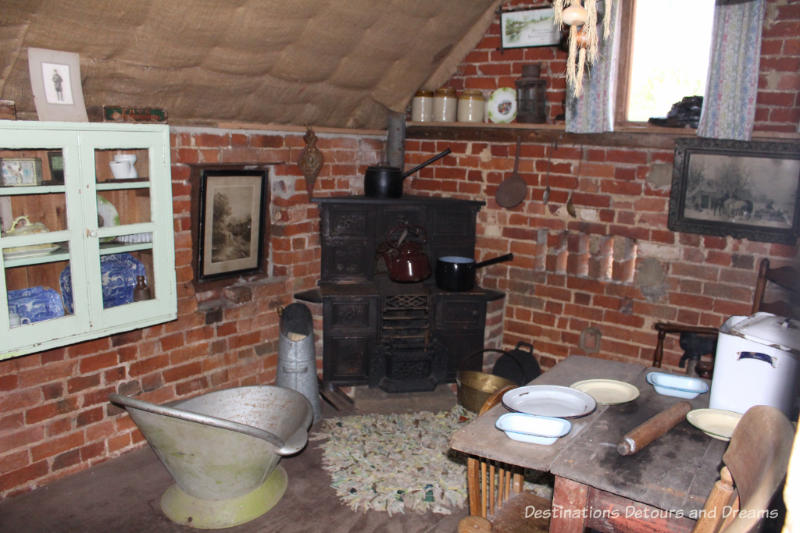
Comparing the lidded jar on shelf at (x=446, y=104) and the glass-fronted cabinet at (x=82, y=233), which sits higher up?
the lidded jar on shelf at (x=446, y=104)

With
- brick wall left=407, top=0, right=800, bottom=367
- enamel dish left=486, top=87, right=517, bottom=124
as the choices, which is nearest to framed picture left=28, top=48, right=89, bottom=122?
brick wall left=407, top=0, right=800, bottom=367

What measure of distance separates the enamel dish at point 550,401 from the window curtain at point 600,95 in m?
2.09

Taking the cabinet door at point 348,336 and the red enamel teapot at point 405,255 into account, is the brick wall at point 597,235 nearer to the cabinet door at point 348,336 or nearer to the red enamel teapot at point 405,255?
the red enamel teapot at point 405,255

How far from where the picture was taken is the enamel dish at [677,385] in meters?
2.23

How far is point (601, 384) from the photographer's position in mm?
Answer: 2309

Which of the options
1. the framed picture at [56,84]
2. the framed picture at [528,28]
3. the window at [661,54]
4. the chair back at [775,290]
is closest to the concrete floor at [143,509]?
the framed picture at [56,84]

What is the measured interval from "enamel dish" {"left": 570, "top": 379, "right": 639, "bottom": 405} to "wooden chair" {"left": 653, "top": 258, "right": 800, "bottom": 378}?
1297mm

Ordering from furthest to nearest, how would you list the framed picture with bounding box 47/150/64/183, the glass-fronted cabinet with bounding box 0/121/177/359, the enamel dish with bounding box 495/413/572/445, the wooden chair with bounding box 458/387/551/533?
the framed picture with bounding box 47/150/64/183
the glass-fronted cabinet with bounding box 0/121/177/359
the wooden chair with bounding box 458/387/551/533
the enamel dish with bounding box 495/413/572/445

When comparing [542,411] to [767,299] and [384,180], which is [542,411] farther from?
[384,180]

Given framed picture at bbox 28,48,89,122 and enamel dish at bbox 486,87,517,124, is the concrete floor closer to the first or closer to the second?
framed picture at bbox 28,48,89,122

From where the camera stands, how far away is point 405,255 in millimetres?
4020

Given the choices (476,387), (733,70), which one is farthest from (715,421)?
(733,70)

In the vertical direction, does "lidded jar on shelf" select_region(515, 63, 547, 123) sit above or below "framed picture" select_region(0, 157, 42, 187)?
above

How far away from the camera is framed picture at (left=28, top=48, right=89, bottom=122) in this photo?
2.58m
